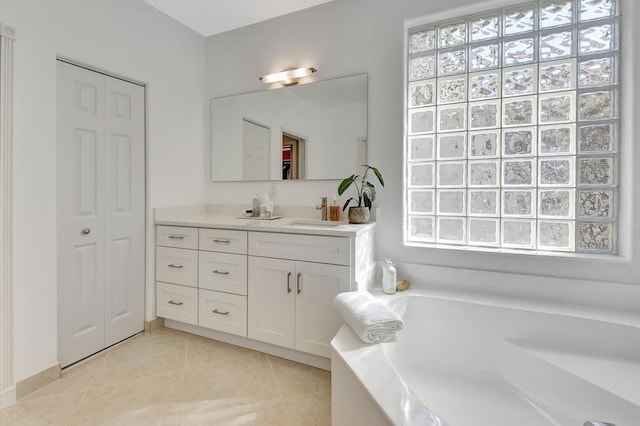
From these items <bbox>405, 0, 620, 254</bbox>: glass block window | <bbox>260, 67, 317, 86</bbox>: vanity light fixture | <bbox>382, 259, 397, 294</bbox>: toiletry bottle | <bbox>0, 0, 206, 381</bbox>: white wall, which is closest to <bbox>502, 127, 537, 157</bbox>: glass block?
<bbox>405, 0, 620, 254</bbox>: glass block window

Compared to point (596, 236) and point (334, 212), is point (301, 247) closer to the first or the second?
point (334, 212)

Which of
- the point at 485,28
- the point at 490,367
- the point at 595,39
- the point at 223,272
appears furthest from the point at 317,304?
the point at 595,39

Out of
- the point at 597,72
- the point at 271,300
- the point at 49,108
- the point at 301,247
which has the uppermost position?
the point at 597,72

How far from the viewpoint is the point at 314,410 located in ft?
5.38

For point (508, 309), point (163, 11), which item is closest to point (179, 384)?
point (508, 309)

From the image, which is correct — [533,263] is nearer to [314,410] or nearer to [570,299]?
[570,299]

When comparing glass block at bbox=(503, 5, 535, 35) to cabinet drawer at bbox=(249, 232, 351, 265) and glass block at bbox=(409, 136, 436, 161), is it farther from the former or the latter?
cabinet drawer at bbox=(249, 232, 351, 265)

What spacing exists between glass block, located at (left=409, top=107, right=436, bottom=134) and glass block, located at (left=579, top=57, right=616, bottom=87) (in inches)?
32.9

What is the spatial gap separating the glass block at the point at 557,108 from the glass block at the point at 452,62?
54 cm

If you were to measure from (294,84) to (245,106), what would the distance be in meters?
0.50

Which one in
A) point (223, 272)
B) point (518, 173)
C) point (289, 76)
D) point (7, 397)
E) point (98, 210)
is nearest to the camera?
point (7, 397)

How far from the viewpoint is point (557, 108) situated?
1920 millimetres

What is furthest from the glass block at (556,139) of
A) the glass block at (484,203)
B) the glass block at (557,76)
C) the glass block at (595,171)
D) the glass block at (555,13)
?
the glass block at (555,13)

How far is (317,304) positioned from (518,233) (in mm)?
1365
